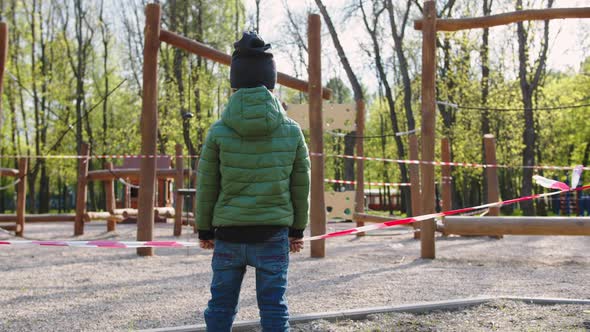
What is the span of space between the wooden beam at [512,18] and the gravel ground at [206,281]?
3.06m

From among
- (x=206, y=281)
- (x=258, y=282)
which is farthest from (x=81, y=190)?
(x=258, y=282)

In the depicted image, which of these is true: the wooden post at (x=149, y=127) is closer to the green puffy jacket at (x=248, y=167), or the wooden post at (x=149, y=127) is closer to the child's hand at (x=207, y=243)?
the child's hand at (x=207, y=243)

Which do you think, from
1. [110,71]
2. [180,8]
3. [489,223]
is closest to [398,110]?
[180,8]

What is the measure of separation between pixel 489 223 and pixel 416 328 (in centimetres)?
289

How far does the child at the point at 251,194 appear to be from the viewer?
263cm

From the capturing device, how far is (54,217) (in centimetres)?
1091

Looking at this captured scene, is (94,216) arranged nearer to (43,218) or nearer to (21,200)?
(43,218)

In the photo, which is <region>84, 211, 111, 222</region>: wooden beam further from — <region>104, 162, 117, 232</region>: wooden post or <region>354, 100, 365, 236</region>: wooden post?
<region>354, 100, 365, 236</region>: wooden post

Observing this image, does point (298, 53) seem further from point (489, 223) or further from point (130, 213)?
point (489, 223)

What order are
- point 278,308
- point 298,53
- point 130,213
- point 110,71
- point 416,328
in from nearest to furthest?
point 278,308
point 416,328
point 130,213
point 298,53
point 110,71

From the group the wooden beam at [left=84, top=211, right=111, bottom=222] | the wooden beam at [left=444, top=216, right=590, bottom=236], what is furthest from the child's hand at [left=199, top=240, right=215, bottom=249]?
the wooden beam at [left=84, top=211, right=111, bottom=222]

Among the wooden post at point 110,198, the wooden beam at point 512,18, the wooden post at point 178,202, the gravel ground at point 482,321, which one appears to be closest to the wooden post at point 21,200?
the wooden post at point 110,198

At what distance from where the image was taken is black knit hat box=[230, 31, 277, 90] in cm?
278

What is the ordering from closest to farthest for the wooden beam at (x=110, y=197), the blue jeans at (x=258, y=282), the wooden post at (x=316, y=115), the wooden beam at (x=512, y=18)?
the blue jeans at (x=258, y=282), the wooden beam at (x=512, y=18), the wooden post at (x=316, y=115), the wooden beam at (x=110, y=197)
